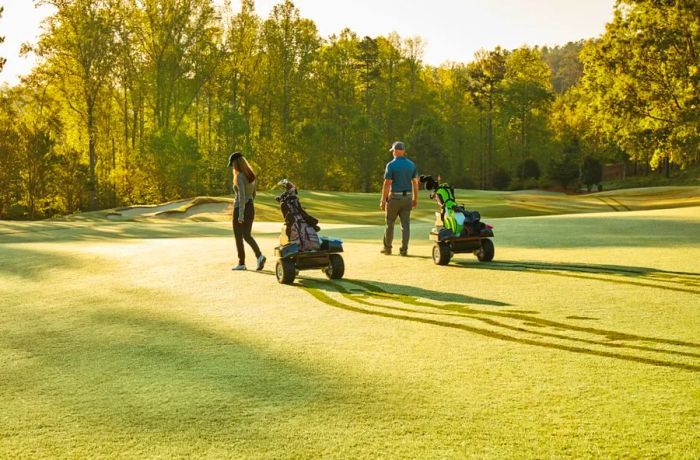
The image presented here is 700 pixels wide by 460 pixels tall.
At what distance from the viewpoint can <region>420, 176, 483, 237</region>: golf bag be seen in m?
12.9

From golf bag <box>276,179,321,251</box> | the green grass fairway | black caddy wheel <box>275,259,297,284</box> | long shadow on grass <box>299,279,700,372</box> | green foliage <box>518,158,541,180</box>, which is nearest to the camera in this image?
the green grass fairway

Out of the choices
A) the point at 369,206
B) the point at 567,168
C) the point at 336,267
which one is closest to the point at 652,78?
the point at 369,206

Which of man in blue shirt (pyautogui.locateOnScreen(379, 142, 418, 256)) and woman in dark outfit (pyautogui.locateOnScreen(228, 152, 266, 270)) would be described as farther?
man in blue shirt (pyautogui.locateOnScreen(379, 142, 418, 256))

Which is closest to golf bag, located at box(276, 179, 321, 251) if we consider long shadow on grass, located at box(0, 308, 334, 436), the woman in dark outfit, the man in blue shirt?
the woman in dark outfit

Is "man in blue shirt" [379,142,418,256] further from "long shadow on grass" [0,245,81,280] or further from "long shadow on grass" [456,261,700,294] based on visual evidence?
"long shadow on grass" [0,245,81,280]

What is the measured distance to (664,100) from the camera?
31.9 m

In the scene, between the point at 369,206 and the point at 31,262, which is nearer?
the point at 31,262

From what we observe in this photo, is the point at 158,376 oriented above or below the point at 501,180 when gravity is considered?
below

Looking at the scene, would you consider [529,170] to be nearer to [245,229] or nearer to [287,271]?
[245,229]

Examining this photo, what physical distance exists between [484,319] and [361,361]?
86.7 inches

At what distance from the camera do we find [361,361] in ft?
19.9

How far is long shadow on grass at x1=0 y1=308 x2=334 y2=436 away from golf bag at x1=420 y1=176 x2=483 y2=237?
6291mm

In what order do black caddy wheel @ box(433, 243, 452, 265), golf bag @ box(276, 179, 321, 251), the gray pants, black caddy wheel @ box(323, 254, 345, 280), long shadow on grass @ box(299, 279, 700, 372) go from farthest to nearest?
the gray pants, black caddy wheel @ box(433, 243, 452, 265), black caddy wheel @ box(323, 254, 345, 280), golf bag @ box(276, 179, 321, 251), long shadow on grass @ box(299, 279, 700, 372)

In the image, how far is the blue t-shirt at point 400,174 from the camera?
14.3 meters
